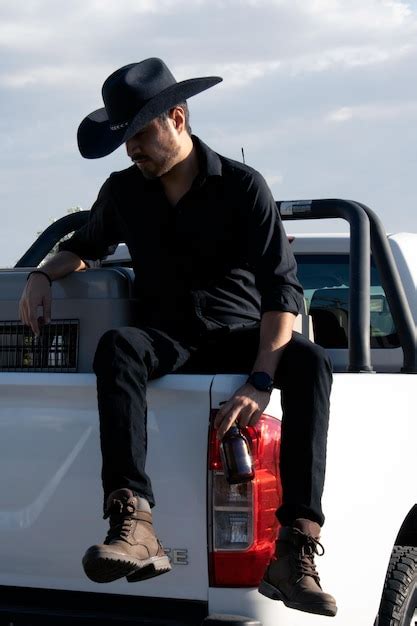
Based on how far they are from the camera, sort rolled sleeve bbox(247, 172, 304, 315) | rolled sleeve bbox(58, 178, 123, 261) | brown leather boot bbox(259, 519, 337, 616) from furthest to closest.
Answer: rolled sleeve bbox(58, 178, 123, 261), rolled sleeve bbox(247, 172, 304, 315), brown leather boot bbox(259, 519, 337, 616)

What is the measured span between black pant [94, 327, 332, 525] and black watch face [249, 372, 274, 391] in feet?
0.27

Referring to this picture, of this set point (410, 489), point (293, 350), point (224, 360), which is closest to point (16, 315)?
point (224, 360)

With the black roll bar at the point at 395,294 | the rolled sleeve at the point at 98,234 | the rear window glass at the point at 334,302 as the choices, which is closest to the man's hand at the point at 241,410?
the rolled sleeve at the point at 98,234

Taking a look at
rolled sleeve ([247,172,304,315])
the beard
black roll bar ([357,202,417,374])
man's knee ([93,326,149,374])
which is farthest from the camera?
black roll bar ([357,202,417,374])

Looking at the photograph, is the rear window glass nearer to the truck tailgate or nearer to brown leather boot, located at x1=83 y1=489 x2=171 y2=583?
the truck tailgate

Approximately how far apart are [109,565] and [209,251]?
1.21 m

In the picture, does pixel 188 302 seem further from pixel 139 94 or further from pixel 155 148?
pixel 139 94

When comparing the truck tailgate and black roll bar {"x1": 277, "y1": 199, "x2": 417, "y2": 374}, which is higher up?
black roll bar {"x1": 277, "y1": 199, "x2": 417, "y2": 374}

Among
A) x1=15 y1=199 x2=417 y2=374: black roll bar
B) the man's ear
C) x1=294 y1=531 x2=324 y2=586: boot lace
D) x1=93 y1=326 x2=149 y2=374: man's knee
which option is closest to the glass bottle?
x1=294 y1=531 x2=324 y2=586: boot lace

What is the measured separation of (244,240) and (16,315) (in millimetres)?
797

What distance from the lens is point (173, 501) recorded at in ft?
12.0

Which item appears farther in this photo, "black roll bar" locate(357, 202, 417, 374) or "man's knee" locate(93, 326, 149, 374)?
"black roll bar" locate(357, 202, 417, 374)

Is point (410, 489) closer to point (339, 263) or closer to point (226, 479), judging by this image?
point (226, 479)

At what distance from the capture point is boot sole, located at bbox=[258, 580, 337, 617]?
357 centimetres
